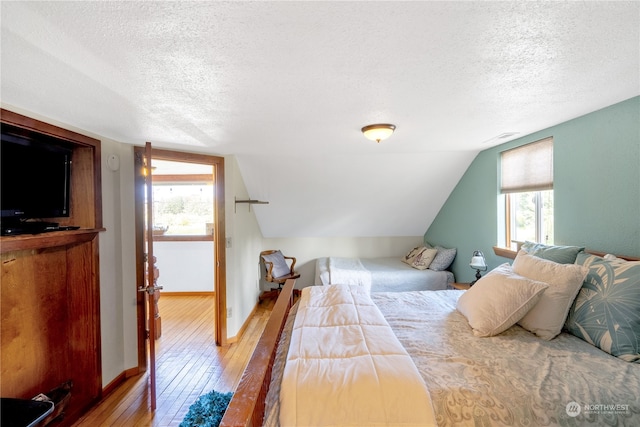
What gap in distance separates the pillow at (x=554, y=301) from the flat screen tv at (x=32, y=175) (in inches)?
123

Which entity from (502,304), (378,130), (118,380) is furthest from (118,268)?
(502,304)

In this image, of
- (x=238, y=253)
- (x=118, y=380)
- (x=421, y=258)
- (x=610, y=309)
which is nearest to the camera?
(x=610, y=309)

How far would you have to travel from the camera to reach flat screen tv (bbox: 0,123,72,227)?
4.90 feet

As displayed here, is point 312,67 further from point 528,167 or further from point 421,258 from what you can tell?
point 421,258

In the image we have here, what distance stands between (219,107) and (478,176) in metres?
3.06

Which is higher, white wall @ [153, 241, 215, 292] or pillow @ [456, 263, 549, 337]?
pillow @ [456, 263, 549, 337]

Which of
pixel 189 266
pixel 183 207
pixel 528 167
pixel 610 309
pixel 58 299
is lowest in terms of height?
pixel 189 266

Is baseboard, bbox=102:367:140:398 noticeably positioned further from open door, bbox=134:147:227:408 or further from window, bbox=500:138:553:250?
window, bbox=500:138:553:250

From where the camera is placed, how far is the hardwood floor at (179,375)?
1982 mm

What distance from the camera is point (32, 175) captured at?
1.64 metres

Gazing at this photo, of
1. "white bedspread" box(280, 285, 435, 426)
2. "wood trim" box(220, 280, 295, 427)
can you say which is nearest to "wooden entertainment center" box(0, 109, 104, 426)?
"wood trim" box(220, 280, 295, 427)

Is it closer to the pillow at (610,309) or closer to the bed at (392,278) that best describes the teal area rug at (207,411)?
the bed at (392,278)

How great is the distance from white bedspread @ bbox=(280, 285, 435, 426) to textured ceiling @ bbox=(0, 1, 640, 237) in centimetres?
134

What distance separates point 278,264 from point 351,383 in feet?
11.1
